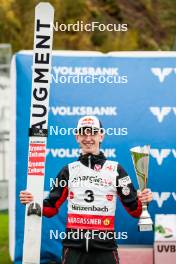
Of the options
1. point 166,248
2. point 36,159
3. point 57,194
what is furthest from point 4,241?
point 36,159

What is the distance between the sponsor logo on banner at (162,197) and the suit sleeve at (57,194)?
257 centimetres

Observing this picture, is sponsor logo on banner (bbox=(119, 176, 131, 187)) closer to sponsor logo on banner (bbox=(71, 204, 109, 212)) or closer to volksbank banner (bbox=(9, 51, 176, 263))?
sponsor logo on banner (bbox=(71, 204, 109, 212))

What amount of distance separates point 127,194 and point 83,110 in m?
2.65

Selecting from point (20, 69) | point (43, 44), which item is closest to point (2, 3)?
point (20, 69)

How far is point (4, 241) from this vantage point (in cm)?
1041

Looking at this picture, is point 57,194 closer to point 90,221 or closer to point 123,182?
point 90,221

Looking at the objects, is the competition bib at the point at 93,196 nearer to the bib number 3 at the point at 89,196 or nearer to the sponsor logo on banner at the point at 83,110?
the bib number 3 at the point at 89,196

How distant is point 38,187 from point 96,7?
47.6 ft

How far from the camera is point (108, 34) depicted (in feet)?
65.1

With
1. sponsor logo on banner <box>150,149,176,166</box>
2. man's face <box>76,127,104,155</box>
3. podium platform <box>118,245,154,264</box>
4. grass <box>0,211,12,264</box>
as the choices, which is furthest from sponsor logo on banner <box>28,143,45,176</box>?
grass <box>0,211,12,264</box>

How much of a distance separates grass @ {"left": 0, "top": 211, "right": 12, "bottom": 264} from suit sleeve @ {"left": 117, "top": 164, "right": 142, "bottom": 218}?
11.6 ft

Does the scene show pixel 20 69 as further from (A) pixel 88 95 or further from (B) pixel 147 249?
(B) pixel 147 249

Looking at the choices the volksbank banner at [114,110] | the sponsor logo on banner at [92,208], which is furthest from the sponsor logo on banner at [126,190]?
the volksbank banner at [114,110]

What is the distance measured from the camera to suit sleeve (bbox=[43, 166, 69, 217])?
19.3 ft
